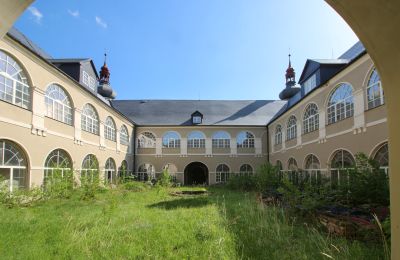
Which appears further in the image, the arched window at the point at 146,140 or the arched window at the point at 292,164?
the arched window at the point at 146,140

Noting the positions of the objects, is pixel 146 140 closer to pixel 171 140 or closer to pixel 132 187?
pixel 171 140

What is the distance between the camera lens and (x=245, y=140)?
27172mm

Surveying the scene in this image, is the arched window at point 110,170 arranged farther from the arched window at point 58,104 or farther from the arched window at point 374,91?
the arched window at point 374,91

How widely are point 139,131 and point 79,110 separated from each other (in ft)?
37.4

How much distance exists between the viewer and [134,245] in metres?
5.24

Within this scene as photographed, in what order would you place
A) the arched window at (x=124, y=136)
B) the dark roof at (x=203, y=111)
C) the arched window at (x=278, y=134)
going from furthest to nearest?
1. the dark roof at (x=203, y=111)
2. the arched window at (x=124, y=136)
3. the arched window at (x=278, y=134)

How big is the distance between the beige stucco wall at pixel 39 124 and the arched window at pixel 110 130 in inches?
97.2

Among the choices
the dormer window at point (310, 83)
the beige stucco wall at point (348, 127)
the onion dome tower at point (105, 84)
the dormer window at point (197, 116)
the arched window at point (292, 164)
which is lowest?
the arched window at point (292, 164)

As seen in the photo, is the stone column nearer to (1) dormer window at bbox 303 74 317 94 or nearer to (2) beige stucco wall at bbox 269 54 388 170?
(2) beige stucco wall at bbox 269 54 388 170

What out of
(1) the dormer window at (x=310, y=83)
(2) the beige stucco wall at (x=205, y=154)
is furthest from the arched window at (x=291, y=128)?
(2) the beige stucco wall at (x=205, y=154)

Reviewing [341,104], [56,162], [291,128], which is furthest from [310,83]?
[56,162]

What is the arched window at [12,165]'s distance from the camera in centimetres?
1052

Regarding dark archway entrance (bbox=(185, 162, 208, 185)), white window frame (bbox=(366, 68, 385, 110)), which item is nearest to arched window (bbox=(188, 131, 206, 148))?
dark archway entrance (bbox=(185, 162, 208, 185))

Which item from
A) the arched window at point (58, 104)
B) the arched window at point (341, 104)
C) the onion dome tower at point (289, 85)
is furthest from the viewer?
the onion dome tower at point (289, 85)
